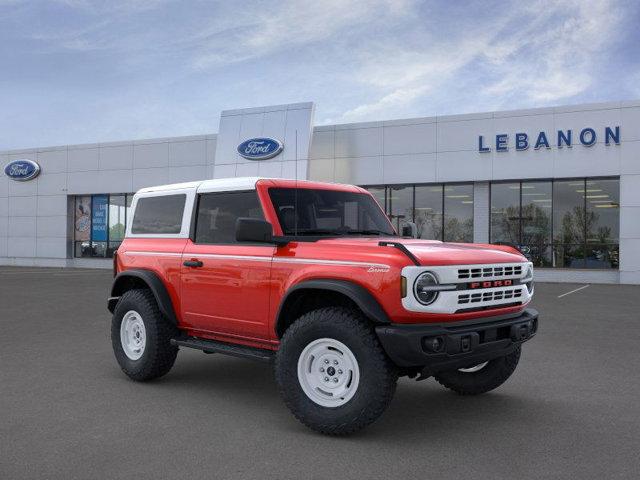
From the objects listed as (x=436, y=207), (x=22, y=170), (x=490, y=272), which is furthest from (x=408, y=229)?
(x=22, y=170)

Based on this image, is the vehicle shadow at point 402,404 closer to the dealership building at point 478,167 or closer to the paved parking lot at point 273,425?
the paved parking lot at point 273,425

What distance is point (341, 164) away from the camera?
86.2 ft

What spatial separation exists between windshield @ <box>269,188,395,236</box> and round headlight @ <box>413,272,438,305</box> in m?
1.35

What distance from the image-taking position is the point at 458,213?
81.4 ft

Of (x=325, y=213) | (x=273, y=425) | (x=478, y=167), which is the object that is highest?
(x=478, y=167)

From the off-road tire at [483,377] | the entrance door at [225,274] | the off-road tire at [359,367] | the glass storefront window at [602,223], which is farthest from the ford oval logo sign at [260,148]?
the off-road tire at [359,367]

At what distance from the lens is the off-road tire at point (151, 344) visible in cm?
616

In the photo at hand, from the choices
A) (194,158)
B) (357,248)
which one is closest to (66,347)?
(357,248)

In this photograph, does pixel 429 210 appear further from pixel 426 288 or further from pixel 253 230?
pixel 426 288

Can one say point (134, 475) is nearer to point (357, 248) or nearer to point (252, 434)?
point (252, 434)

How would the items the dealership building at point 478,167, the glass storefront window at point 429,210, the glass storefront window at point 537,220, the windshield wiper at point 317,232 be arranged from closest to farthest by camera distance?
the windshield wiper at point 317,232 → the dealership building at point 478,167 → the glass storefront window at point 537,220 → the glass storefront window at point 429,210

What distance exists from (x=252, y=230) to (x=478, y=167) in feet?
67.4

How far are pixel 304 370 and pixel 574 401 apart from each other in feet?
8.65

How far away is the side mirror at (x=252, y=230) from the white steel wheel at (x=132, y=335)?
2.16m
